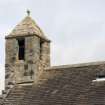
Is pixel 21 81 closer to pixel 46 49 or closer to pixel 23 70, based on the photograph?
pixel 23 70

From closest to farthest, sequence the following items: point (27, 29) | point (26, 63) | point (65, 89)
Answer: point (65, 89) → point (26, 63) → point (27, 29)

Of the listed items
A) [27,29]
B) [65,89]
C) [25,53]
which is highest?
[27,29]

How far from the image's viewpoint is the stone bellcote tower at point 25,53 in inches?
1346

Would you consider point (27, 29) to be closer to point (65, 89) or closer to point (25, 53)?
point (25, 53)

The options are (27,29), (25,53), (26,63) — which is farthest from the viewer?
(27,29)

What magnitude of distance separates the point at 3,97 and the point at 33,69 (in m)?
2.67

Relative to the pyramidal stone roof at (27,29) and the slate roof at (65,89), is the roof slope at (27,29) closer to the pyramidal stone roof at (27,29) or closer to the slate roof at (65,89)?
the pyramidal stone roof at (27,29)

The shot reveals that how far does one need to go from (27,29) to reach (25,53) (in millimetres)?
1598

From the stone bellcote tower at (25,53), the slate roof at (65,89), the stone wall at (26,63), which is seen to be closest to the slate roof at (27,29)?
the stone bellcote tower at (25,53)

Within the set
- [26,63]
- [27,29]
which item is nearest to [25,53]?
[26,63]

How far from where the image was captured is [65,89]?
31.5 meters

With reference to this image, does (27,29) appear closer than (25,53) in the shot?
No

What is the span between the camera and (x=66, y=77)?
107 feet

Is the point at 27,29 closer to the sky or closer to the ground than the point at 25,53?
closer to the sky
